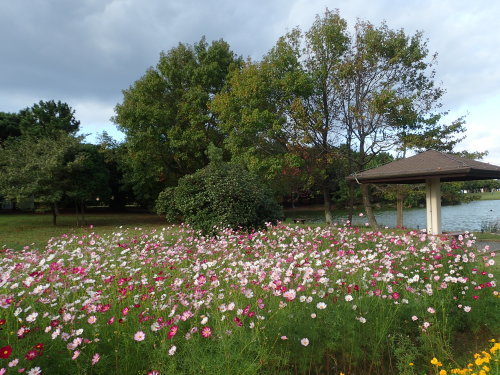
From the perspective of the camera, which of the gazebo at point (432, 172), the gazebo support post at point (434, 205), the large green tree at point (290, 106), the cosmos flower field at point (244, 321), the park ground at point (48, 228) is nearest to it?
→ the cosmos flower field at point (244, 321)

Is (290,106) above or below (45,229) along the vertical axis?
above

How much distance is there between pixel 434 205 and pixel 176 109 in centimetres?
1788

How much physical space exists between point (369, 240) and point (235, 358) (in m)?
4.45

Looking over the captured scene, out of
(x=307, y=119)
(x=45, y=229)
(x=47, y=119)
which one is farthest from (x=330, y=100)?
(x=47, y=119)

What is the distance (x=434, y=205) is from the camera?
9.04m

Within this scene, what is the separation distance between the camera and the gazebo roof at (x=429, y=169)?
8070mm

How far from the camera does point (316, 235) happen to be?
20.9 feet

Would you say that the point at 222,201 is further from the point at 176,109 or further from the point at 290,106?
the point at 176,109

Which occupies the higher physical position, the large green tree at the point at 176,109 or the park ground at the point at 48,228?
the large green tree at the point at 176,109

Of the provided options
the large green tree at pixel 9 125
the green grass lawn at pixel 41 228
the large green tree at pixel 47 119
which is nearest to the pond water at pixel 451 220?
the green grass lawn at pixel 41 228

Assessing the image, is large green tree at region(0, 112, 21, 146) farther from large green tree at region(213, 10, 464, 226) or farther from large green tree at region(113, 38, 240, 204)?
large green tree at region(213, 10, 464, 226)

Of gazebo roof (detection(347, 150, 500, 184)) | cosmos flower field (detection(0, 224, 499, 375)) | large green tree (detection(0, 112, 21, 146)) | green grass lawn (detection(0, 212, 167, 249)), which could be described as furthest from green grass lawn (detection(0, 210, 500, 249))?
large green tree (detection(0, 112, 21, 146))

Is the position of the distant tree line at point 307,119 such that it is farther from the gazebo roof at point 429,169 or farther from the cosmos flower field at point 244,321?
the cosmos flower field at point 244,321

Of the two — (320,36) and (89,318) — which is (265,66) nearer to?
(320,36)
